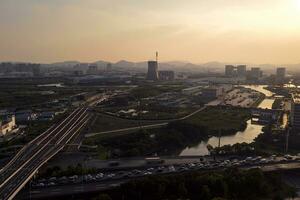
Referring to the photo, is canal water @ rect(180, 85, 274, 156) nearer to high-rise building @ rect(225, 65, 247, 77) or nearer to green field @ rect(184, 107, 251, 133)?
green field @ rect(184, 107, 251, 133)

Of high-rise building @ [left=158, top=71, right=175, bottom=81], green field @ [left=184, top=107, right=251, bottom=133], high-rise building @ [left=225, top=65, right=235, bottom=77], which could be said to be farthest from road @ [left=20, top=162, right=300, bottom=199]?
high-rise building @ [left=225, top=65, right=235, bottom=77]

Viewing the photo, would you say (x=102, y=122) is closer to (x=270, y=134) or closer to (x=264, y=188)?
(x=270, y=134)

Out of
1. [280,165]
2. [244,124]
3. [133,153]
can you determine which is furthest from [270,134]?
[133,153]

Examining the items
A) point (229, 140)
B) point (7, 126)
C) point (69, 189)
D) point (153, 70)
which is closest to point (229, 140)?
point (229, 140)

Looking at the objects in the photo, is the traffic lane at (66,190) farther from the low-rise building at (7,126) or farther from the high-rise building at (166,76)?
the high-rise building at (166,76)

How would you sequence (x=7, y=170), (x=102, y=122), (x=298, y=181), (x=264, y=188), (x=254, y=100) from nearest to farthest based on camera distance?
(x=264, y=188) → (x=7, y=170) → (x=298, y=181) → (x=102, y=122) → (x=254, y=100)
